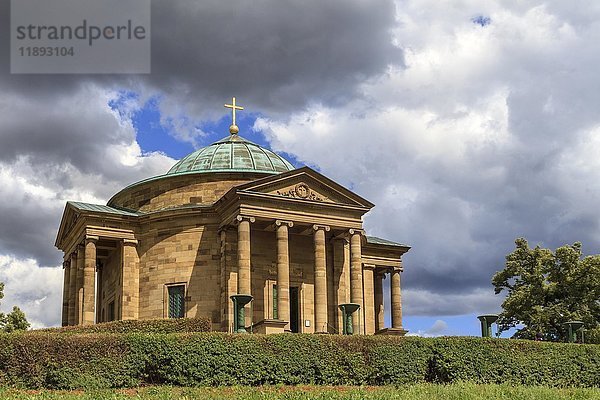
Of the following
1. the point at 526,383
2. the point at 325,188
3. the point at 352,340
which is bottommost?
the point at 526,383

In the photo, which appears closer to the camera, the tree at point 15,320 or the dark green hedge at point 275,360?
the dark green hedge at point 275,360

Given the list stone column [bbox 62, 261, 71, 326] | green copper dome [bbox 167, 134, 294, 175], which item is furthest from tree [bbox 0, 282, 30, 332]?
green copper dome [bbox 167, 134, 294, 175]

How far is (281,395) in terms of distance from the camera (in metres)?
21.5

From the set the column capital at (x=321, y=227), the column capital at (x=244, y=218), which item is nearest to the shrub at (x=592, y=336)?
the column capital at (x=321, y=227)

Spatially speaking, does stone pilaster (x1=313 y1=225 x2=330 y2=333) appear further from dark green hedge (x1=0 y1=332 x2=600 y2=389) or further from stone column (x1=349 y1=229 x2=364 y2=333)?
dark green hedge (x1=0 y1=332 x2=600 y2=389)

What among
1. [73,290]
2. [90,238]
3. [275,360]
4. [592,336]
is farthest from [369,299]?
[275,360]

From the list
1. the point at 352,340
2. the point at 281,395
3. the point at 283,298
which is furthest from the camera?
the point at 283,298

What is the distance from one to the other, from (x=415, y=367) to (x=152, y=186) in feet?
77.5

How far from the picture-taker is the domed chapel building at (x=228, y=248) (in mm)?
40281

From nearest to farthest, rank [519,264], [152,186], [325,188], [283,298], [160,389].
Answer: [160,389] → [283,298] → [325,188] → [152,186] → [519,264]

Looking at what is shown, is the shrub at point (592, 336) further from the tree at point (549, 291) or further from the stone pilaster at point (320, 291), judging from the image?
the stone pilaster at point (320, 291)

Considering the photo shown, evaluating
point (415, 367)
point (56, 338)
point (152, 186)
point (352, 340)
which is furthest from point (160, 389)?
point (152, 186)

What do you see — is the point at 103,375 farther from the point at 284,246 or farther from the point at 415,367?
the point at 284,246

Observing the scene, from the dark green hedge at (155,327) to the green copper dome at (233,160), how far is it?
1462 cm
